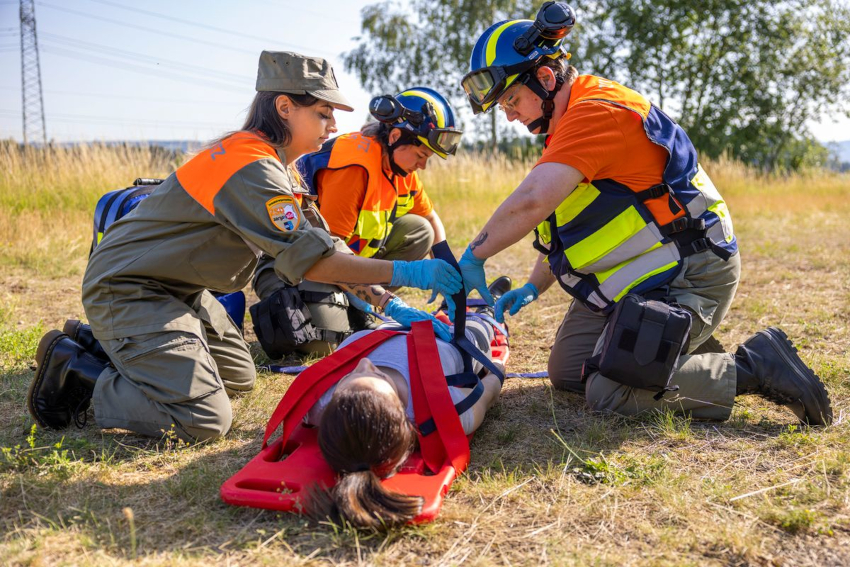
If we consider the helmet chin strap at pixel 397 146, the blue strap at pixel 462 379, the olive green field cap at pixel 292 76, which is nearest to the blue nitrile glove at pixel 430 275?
the blue strap at pixel 462 379

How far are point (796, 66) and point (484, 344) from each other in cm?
2748

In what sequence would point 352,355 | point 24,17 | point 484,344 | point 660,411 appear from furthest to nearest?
point 24,17 < point 484,344 < point 660,411 < point 352,355

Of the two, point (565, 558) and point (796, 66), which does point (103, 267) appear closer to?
point (565, 558)

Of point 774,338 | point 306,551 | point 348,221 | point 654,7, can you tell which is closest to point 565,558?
point 306,551

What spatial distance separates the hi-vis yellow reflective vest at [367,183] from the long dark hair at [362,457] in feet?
7.75

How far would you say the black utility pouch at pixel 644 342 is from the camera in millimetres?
2998

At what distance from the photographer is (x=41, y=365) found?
127 inches

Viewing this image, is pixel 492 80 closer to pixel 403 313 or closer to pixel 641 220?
pixel 641 220

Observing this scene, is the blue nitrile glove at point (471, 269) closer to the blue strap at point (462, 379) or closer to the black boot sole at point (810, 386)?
the blue strap at point (462, 379)

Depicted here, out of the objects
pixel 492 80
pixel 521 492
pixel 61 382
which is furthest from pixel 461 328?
pixel 61 382

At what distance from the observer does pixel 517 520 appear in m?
2.36

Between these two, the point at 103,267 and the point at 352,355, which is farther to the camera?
the point at 103,267

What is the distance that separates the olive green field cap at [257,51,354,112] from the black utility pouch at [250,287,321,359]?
1602mm

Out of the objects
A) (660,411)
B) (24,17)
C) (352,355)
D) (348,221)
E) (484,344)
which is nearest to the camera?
(352,355)
